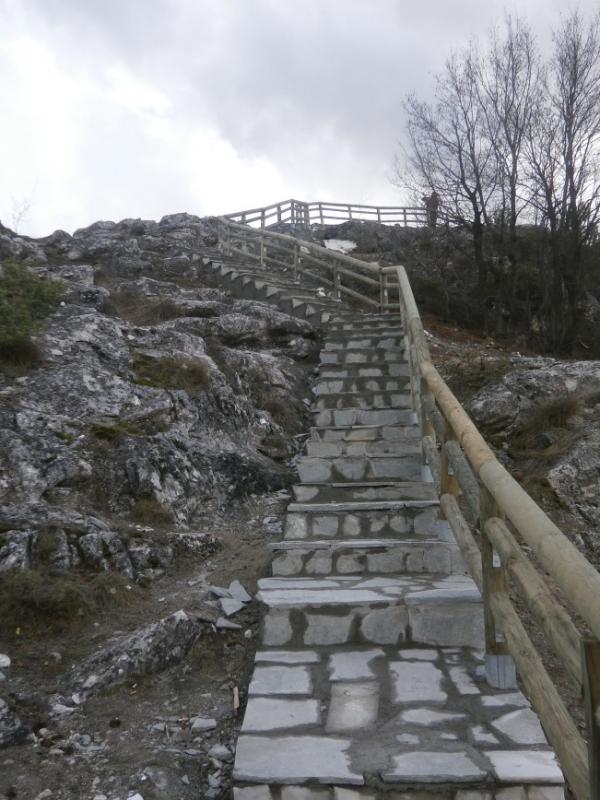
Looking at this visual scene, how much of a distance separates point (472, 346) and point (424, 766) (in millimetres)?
8697

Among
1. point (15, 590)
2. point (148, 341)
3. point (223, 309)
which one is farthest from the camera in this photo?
point (223, 309)

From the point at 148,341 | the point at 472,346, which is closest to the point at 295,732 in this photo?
the point at 148,341

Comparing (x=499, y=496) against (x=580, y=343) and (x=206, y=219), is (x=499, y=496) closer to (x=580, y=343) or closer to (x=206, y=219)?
(x=580, y=343)

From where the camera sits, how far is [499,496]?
102 inches

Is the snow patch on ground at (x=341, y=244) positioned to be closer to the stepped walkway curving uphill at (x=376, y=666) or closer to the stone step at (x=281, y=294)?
the stone step at (x=281, y=294)

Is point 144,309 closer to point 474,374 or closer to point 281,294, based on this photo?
point 281,294

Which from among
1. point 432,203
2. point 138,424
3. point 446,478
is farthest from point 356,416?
point 432,203

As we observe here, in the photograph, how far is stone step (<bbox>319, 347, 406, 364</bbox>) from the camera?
26.7 ft

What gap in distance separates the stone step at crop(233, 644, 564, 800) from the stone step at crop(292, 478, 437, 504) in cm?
195

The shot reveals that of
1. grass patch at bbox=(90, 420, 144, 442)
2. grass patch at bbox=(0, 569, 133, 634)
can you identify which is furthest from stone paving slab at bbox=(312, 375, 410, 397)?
grass patch at bbox=(0, 569, 133, 634)

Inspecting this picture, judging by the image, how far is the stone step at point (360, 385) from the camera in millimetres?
7480

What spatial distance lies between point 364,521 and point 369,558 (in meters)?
0.58

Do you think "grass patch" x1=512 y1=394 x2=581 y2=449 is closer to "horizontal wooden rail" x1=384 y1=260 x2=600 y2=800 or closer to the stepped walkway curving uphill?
the stepped walkway curving uphill

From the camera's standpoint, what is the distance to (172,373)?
22.1ft
